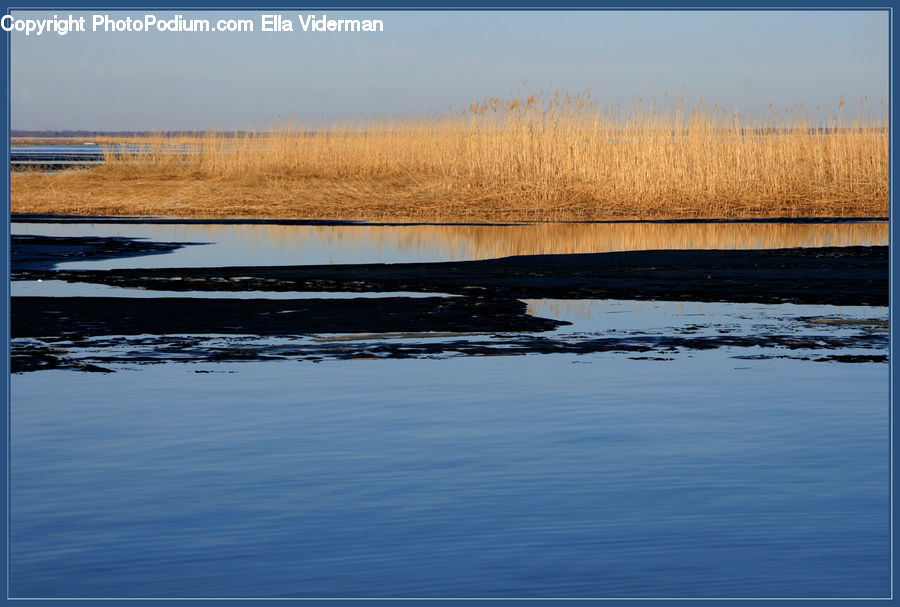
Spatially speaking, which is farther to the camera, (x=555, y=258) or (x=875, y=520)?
(x=555, y=258)

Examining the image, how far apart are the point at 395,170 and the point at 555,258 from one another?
1565 centimetres

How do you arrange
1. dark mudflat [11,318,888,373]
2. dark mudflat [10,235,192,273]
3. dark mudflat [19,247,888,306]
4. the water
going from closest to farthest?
1. dark mudflat [11,318,888,373]
2. dark mudflat [19,247,888,306]
3. dark mudflat [10,235,192,273]
4. the water

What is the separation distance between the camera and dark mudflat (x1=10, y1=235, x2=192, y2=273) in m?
18.1

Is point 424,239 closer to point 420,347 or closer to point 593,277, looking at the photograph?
point 593,277

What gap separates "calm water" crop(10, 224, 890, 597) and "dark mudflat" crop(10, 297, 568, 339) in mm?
1780

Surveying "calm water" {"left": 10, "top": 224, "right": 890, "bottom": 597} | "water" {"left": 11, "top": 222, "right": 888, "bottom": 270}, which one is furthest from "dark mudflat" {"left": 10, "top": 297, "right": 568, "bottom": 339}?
"water" {"left": 11, "top": 222, "right": 888, "bottom": 270}

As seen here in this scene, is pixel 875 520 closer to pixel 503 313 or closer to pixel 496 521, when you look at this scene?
pixel 496 521

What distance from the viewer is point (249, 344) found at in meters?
11.1

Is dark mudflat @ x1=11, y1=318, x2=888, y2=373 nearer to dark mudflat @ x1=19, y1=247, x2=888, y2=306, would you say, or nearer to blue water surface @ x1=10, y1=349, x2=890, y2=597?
blue water surface @ x1=10, y1=349, x2=890, y2=597

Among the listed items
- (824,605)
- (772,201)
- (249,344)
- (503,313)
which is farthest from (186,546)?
(772,201)

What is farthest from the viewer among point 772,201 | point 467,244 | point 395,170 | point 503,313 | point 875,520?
point 395,170

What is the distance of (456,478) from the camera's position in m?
6.72

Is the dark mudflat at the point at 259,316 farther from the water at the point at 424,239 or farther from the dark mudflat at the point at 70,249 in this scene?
the dark mudflat at the point at 70,249

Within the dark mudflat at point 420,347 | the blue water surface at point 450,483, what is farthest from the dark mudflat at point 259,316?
the blue water surface at point 450,483
